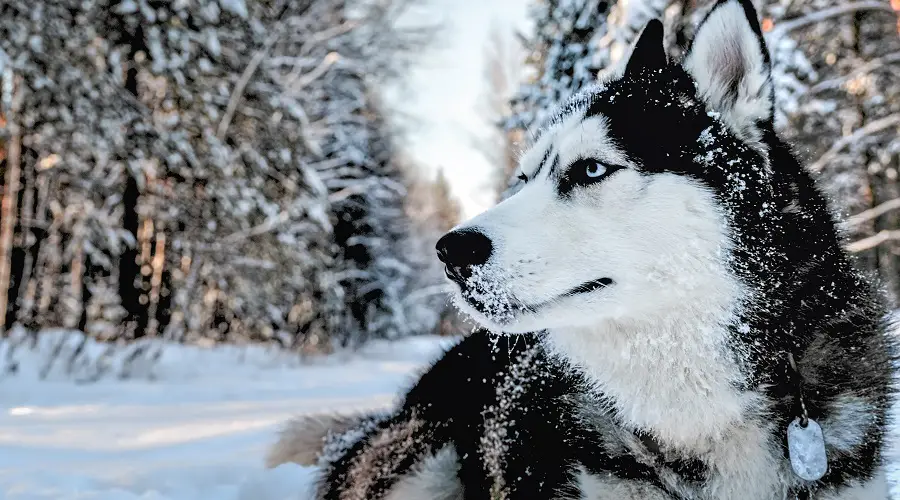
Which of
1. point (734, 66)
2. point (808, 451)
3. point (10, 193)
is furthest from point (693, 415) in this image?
point (10, 193)

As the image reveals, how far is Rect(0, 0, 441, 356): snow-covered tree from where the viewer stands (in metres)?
7.18

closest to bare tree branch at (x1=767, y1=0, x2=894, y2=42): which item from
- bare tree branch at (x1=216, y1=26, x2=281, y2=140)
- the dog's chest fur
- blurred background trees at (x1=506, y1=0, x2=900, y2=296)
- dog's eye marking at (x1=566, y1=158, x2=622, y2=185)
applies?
blurred background trees at (x1=506, y1=0, x2=900, y2=296)

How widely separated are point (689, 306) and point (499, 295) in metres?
0.51

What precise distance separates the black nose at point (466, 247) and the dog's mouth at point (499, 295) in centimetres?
3

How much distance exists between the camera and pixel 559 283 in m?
1.58

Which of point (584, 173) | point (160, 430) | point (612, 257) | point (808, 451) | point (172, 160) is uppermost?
point (172, 160)

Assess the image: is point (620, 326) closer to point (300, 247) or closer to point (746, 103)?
point (746, 103)

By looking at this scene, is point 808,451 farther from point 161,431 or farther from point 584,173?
point 161,431

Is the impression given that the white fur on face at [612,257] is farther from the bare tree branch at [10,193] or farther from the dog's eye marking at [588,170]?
the bare tree branch at [10,193]

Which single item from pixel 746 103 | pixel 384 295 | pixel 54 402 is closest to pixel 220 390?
pixel 54 402

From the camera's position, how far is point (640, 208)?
165 cm

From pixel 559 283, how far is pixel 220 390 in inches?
162

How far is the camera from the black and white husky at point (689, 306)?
155 centimetres

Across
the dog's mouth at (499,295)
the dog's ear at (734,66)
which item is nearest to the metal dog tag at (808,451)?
the dog's mouth at (499,295)
